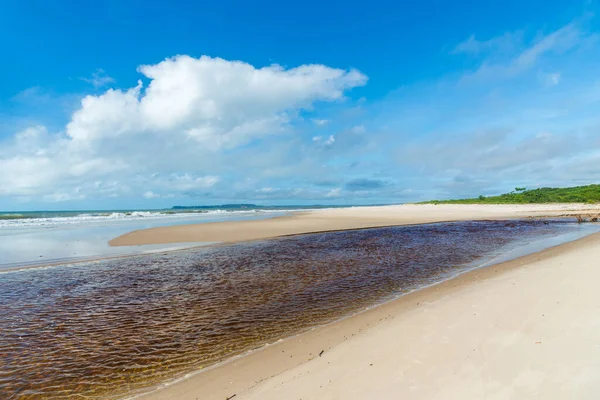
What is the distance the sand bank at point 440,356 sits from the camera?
397 cm

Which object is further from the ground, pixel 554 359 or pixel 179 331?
pixel 554 359

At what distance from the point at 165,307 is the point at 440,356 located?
23.5 feet

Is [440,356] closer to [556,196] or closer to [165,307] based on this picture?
[165,307]

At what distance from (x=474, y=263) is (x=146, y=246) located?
19.4 metres

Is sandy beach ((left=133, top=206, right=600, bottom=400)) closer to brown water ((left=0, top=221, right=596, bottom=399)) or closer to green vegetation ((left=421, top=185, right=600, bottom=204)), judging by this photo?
brown water ((left=0, top=221, right=596, bottom=399))

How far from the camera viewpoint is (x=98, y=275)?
12680 mm

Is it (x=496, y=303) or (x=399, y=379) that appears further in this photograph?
(x=496, y=303)

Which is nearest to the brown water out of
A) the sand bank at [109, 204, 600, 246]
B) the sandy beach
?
the sandy beach

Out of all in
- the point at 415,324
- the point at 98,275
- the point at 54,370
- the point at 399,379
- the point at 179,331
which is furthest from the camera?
the point at 98,275

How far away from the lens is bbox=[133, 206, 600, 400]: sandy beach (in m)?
3.97

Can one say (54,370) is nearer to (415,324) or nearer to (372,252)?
(415,324)

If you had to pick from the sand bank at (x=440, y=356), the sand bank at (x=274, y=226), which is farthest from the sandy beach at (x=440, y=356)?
the sand bank at (x=274, y=226)

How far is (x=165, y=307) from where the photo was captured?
8.73 m

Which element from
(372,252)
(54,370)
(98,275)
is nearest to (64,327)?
(54,370)
